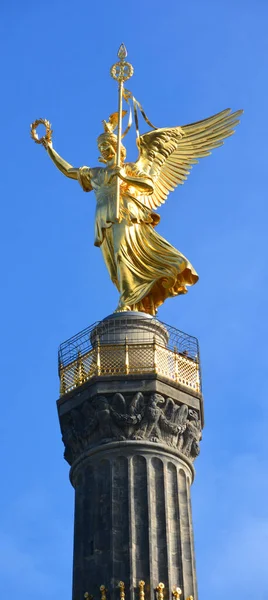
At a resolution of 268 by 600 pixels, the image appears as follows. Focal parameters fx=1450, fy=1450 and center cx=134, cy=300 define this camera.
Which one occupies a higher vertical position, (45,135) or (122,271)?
(45,135)

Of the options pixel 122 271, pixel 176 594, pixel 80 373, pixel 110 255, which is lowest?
pixel 176 594

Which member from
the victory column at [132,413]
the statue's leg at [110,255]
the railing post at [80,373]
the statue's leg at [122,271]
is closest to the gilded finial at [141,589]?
the victory column at [132,413]

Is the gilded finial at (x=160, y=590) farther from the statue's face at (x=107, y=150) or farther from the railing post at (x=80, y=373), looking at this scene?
the statue's face at (x=107, y=150)

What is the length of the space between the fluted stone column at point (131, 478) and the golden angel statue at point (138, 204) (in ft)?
6.65

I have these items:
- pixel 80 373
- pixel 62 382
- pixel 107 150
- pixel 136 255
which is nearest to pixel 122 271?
pixel 136 255

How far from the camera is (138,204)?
131 feet

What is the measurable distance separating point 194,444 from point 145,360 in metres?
2.45

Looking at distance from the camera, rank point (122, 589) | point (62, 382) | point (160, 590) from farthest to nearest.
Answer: point (62, 382), point (160, 590), point (122, 589)

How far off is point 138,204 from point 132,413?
6945 mm

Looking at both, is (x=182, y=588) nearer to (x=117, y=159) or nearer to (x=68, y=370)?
(x=68, y=370)

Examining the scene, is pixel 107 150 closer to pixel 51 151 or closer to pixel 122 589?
pixel 51 151

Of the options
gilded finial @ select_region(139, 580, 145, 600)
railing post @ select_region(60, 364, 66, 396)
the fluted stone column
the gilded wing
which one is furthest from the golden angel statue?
gilded finial @ select_region(139, 580, 145, 600)

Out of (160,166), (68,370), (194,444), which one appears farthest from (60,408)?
(160,166)

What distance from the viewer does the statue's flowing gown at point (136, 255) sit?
38.8 meters
